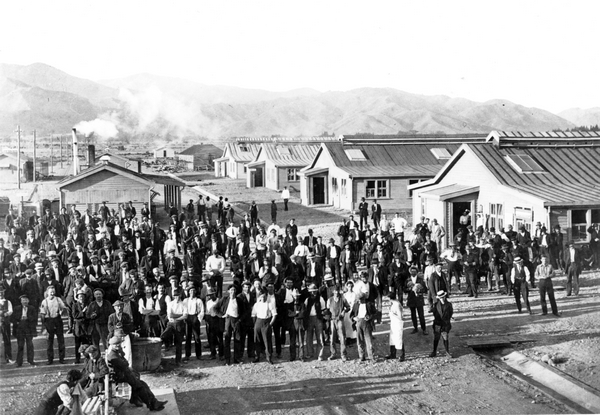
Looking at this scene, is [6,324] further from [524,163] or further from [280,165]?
[280,165]

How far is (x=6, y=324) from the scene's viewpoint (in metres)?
14.2

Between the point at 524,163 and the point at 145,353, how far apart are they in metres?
21.2

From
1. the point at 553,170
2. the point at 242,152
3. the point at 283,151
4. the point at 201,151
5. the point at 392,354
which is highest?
the point at 201,151

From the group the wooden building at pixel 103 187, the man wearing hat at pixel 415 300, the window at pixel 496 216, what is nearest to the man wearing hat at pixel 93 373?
the man wearing hat at pixel 415 300

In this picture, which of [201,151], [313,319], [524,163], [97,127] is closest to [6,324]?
[313,319]

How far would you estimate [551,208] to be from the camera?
944 inches

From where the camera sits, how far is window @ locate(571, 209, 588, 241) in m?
24.3

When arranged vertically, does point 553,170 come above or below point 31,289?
above

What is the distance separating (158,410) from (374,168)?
107ft

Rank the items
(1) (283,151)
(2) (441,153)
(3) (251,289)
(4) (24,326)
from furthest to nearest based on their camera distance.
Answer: (1) (283,151) → (2) (441,153) → (3) (251,289) → (4) (24,326)

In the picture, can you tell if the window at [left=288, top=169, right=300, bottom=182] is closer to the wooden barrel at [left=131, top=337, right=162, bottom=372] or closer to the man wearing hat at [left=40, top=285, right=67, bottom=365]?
the man wearing hat at [left=40, top=285, right=67, bottom=365]

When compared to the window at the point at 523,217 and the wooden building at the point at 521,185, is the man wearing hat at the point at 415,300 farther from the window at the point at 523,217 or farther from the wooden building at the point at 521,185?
the window at the point at 523,217

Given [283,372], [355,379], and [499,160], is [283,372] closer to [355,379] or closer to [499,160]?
[355,379]

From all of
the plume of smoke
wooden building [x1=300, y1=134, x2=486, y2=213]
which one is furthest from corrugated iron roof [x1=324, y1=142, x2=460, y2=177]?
the plume of smoke
